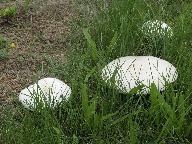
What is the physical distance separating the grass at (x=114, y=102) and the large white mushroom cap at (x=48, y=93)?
0.14 feet

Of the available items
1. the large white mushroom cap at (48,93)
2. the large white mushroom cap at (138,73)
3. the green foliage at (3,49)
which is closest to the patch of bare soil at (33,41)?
the green foliage at (3,49)

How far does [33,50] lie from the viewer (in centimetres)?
311

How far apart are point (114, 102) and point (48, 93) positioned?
0.35m

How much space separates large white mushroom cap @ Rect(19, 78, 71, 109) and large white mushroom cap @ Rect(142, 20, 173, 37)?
728 millimetres

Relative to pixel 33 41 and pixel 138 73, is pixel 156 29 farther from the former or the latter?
pixel 33 41

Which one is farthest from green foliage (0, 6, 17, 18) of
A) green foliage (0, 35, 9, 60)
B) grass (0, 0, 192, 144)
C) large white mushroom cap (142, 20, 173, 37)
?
large white mushroom cap (142, 20, 173, 37)

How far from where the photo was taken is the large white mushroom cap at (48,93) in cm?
231

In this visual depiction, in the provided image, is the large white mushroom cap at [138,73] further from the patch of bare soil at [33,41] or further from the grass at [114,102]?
the patch of bare soil at [33,41]

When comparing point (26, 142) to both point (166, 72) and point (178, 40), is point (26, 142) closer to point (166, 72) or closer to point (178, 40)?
point (166, 72)

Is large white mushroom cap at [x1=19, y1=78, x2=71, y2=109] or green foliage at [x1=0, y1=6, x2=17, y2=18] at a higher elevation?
green foliage at [x1=0, y1=6, x2=17, y2=18]

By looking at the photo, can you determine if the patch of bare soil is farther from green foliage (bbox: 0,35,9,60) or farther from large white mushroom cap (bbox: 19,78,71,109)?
large white mushroom cap (bbox: 19,78,71,109)

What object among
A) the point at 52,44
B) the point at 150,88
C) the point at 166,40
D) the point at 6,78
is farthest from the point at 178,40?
the point at 6,78

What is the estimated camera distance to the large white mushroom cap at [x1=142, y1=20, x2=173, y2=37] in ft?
9.34

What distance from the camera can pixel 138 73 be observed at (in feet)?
8.02
